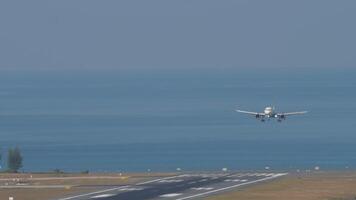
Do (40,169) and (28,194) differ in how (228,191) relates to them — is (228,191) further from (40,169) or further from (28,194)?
(40,169)

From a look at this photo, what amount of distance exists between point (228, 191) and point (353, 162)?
84936mm

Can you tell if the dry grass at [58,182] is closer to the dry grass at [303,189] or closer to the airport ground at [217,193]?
the airport ground at [217,193]

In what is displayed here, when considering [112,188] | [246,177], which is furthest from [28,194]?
[246,177]

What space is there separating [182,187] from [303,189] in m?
10.3

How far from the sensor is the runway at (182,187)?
109 m

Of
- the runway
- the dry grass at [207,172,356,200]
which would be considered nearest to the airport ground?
the dry grass at [207,172,356,200]

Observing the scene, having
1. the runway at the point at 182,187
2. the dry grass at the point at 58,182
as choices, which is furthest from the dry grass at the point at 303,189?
the dry grass at the point at 58,182

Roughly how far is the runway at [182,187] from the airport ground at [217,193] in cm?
124

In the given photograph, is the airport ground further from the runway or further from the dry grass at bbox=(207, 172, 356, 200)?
the runway

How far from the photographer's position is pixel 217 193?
11119 cm

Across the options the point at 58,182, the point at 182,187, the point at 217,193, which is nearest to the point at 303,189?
the point at 217,193

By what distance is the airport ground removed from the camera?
109 meters

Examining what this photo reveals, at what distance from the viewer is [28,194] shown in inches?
4427

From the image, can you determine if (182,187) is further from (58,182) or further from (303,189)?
(58,182)
